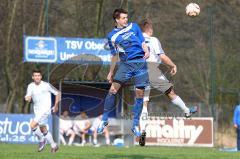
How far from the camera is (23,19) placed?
105 feet

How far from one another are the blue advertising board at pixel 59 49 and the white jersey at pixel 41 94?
8.21 metres

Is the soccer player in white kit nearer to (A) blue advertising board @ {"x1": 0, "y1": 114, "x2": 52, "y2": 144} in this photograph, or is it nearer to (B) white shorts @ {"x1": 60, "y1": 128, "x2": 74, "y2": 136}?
(A) blue advertising board @ {"x1": 0, "y1": 114, "x2": 52, "y2": 144}

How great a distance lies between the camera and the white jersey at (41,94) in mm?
17109

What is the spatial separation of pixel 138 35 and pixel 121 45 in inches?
14.6

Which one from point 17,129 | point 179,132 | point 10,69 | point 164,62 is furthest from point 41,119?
point 10,69

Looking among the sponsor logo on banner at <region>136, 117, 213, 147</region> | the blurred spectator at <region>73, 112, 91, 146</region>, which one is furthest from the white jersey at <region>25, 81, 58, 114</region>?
the blurred spectator at <region>73, 112, 91, 146</region>

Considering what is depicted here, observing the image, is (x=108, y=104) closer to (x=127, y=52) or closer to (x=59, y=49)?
(x=127, y=52)

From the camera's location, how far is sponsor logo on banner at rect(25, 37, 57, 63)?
25312 mm

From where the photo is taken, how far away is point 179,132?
2600cm

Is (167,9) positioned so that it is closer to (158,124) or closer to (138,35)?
(158,124)

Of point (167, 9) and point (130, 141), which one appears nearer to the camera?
point (130, 141)

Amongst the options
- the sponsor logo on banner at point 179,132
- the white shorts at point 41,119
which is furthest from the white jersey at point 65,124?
the white shorts at point 41,119

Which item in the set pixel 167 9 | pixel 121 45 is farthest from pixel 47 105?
pixel 167 9

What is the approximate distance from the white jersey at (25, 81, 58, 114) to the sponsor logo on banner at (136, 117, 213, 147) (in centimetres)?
914
